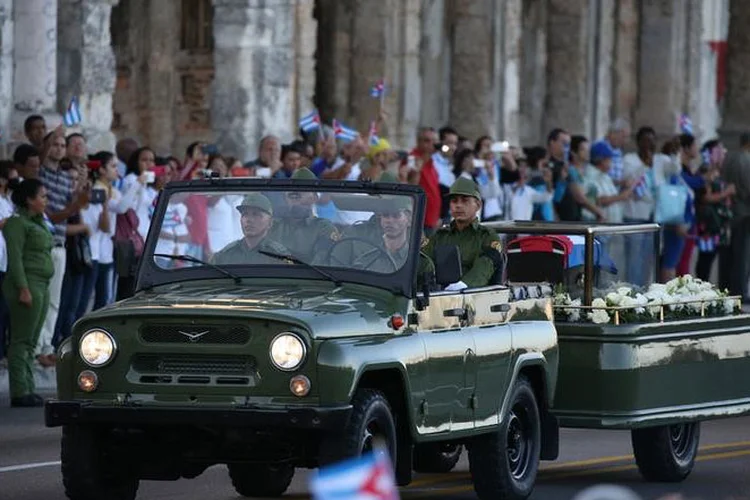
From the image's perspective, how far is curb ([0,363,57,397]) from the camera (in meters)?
20.2

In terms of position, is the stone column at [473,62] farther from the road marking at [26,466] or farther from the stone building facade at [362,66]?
the road marking at [26,466]

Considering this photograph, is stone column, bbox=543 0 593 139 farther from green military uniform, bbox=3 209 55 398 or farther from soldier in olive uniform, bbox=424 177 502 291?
soldier in olive uniform, bbox=424 177 502 291

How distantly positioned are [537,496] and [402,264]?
1.99 metres

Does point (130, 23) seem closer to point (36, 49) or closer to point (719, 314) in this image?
point (36, 49)

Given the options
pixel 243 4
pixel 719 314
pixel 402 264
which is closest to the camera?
pixel 402 264

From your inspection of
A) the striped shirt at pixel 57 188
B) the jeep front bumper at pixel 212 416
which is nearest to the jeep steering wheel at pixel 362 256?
the jeep front bumper at pixel 212 416

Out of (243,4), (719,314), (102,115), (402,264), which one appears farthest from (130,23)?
(402,264)

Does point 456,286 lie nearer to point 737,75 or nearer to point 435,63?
point 435,63

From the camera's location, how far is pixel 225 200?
520 inches

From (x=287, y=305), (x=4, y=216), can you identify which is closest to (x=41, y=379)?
(x=4, y=216)

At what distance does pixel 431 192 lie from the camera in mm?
25203

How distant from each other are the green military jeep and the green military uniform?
17.0ft

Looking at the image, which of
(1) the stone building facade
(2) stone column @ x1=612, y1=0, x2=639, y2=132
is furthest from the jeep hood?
(2) stone column @ x1=612, y1=0, x2=639, y2=132

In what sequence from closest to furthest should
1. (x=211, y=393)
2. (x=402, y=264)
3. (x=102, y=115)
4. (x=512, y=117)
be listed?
1. (x=211, y=393)
2. (x=402, y=264)
3. (x=102, y=115)
4. (x=512, y=117)
